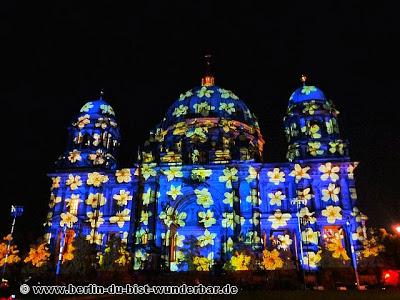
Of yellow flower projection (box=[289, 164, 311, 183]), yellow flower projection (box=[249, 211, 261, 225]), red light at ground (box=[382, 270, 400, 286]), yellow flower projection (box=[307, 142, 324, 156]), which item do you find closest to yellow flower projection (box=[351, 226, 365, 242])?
yellow flower projection (box=[289, 164, 311, 183])

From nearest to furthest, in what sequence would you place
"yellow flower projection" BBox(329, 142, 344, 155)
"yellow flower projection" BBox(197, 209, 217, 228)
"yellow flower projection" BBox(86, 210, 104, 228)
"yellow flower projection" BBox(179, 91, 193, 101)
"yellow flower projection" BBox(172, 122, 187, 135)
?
"yellow flower projection" BBox(197, 209, 217, 228) → "yellow flower projection" BBox(86, 210, 104, 228) → "yellow flower projection" BBox(329, 142, 344, 155) → "yellow flower projection" BBox(172, 122, 187, 135) → "yellow flower projection" BBox(179, 91, 193, 101)

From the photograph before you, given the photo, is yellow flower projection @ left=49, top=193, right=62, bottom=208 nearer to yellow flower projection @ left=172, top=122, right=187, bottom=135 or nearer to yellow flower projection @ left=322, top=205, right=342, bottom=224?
yellow flower projection @ left=172, top=122, right=187, bottom=135

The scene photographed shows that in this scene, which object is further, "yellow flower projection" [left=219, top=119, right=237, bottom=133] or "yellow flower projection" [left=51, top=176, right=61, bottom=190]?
"yellow flower projection" [left=219, top=119, right=237, bottom=133]

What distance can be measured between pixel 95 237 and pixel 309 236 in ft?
67.7

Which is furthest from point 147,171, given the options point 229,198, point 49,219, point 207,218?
point 49,219

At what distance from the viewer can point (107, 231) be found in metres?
38.8

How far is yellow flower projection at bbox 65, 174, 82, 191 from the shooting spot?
41.0 metres

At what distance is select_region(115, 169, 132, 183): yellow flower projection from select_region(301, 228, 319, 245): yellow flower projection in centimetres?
1849

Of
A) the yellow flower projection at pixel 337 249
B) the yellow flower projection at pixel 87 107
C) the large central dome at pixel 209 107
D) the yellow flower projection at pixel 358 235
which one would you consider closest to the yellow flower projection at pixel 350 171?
the yellow flower projection at pixel 358 235

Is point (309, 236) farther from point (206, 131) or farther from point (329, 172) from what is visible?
point (206, 131)

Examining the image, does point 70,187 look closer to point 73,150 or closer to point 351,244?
point 73,150

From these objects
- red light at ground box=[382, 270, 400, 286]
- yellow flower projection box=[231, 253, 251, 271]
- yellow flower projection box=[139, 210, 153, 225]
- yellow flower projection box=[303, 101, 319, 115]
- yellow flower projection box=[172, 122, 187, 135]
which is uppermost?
yellow flower projection box=[172, 122, 187, 135]

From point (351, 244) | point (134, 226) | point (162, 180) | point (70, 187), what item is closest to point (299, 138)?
point (351, 244)

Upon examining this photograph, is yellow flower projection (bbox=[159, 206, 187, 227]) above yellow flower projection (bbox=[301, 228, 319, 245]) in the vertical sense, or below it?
above
